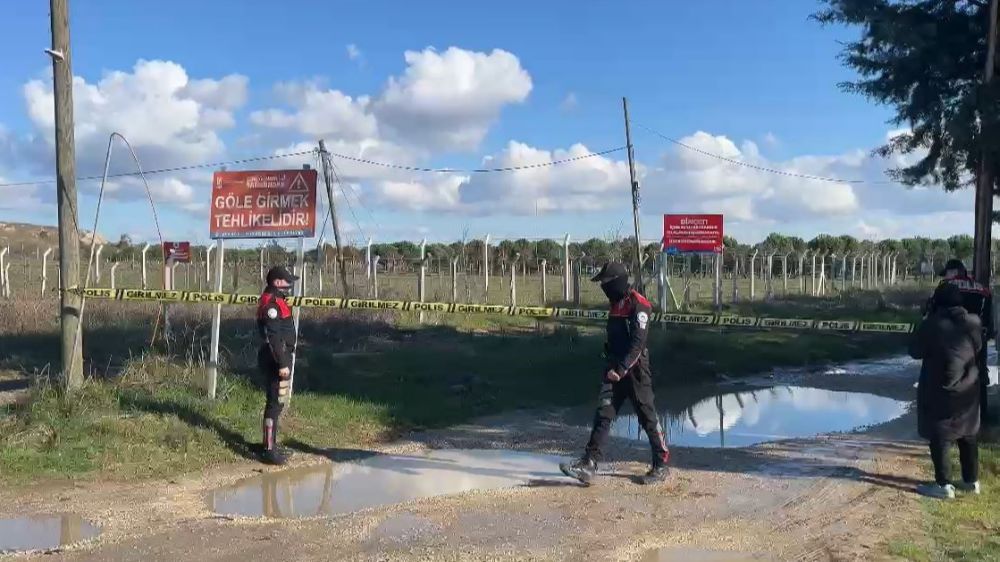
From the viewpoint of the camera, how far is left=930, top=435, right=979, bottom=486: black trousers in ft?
24.0

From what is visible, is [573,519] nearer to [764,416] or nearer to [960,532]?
[960,532]

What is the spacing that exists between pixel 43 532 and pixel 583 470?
165 inches

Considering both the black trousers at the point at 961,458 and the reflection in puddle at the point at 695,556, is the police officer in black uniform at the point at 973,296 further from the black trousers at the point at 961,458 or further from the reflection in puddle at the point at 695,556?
the reflection in puddle at the point at 695,556

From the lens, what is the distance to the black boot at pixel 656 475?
7738 mm

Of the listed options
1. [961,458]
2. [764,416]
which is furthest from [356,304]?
[961,458]

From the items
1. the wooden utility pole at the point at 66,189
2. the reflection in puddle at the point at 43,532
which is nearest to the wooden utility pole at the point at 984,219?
the reflection in puddle at the point at 43,532

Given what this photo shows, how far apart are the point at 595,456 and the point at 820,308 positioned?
21803mm

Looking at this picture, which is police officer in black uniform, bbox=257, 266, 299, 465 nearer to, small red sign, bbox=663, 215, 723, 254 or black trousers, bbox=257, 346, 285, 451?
black trousers, bbox=257, 346, 285, 451

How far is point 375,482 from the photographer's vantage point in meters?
8.16

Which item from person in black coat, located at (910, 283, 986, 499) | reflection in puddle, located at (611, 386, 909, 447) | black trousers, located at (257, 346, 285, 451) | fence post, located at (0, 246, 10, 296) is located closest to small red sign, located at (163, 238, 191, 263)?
fence post, located at (0, 246, 10, 296)

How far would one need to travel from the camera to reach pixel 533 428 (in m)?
10.8

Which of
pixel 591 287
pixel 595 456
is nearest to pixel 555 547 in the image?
pixel 595 456

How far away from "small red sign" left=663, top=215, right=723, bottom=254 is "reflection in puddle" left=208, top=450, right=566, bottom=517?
13542 mm

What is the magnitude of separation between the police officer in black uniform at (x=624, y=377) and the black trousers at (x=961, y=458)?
7.12 feet
